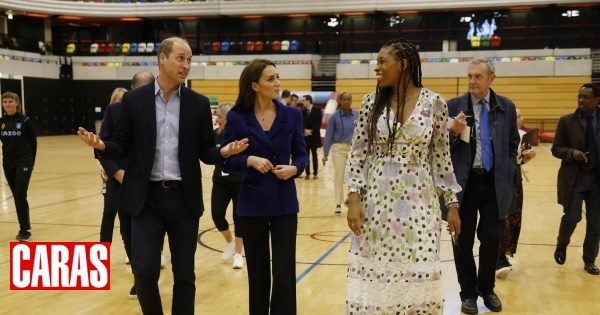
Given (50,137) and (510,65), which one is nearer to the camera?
(510,65)

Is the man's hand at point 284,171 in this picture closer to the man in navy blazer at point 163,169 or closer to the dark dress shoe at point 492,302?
the man in navy blazer at point 163,169

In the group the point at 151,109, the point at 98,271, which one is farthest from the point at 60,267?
the point at 151,109

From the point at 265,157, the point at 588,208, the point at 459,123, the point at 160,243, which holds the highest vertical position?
the point at 459,123

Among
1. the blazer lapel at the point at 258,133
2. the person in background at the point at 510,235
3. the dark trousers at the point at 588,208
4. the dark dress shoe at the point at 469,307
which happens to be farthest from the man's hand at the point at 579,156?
the blazer lapel at the point at 258,133

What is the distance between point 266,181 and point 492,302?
220 centimetres

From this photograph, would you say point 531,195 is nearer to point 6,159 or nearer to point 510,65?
point 6,159

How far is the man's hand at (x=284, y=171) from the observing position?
375 centimetres

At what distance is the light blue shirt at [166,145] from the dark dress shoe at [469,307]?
97.4 inches

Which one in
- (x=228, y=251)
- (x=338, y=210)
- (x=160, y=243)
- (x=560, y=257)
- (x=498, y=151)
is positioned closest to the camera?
(x=160, y=243)

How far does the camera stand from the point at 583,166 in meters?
6.02

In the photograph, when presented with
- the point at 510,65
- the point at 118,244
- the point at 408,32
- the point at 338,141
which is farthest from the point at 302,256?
the point at 408,32

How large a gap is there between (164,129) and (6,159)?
4914 millimetres

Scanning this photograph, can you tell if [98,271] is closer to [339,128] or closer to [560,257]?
[560,257]

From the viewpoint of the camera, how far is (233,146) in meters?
3.47
